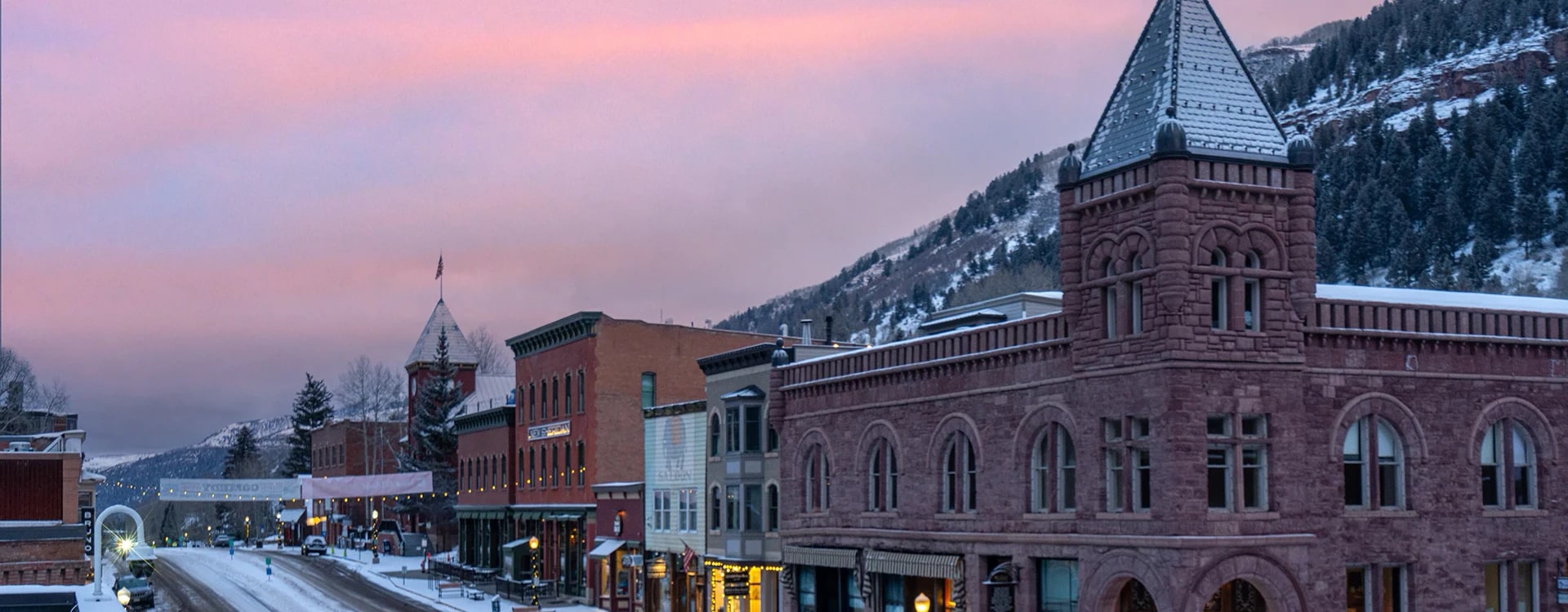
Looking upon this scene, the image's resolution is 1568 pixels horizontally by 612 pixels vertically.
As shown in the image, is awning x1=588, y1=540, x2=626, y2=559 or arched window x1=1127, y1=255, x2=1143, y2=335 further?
awning x1=588, y1=540, x2=626, y2=559

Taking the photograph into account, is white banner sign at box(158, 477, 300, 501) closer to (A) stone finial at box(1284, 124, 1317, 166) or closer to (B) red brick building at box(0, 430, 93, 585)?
(B) red brick building at box(0, 430, 93, 585)

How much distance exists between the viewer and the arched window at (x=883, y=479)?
4506 centimetres

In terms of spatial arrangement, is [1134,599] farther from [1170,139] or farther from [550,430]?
[550,430]

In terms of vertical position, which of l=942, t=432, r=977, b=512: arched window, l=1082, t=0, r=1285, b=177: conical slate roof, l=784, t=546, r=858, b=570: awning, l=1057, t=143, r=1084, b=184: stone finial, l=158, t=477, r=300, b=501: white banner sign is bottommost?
l=784, t=546, r=858, b=570: awning

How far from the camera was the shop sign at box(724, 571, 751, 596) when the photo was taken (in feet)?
172

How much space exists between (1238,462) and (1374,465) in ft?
12.2

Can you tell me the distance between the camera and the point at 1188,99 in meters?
34.1

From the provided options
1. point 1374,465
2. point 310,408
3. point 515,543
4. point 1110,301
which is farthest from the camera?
point 310,408

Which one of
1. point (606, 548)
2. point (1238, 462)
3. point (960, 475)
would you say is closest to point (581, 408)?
point (606, 548)

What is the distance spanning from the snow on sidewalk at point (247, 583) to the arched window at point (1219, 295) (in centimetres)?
4599

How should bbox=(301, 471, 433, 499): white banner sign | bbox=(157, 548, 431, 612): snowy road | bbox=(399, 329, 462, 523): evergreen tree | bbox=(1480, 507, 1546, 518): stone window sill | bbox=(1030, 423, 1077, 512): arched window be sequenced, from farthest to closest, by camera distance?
1. bbox=(399, 329, 462, 523): evergreen tree
2. bbox=(301, 471, 433, 499): white banner sign
3. bbox=(157, 548, 431, 612): snowy road
4. bbox=(1030, 423, 1077, 512): arched window
5. bbox=(1480, 507, 1546, 518): stone window sill

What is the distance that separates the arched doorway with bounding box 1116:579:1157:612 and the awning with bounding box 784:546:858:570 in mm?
12473

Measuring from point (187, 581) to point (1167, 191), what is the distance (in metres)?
64.6

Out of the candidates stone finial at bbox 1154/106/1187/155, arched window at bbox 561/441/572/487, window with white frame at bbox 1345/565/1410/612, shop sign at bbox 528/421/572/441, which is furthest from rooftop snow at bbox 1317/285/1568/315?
shop sign at bbox 528/421/572/441
